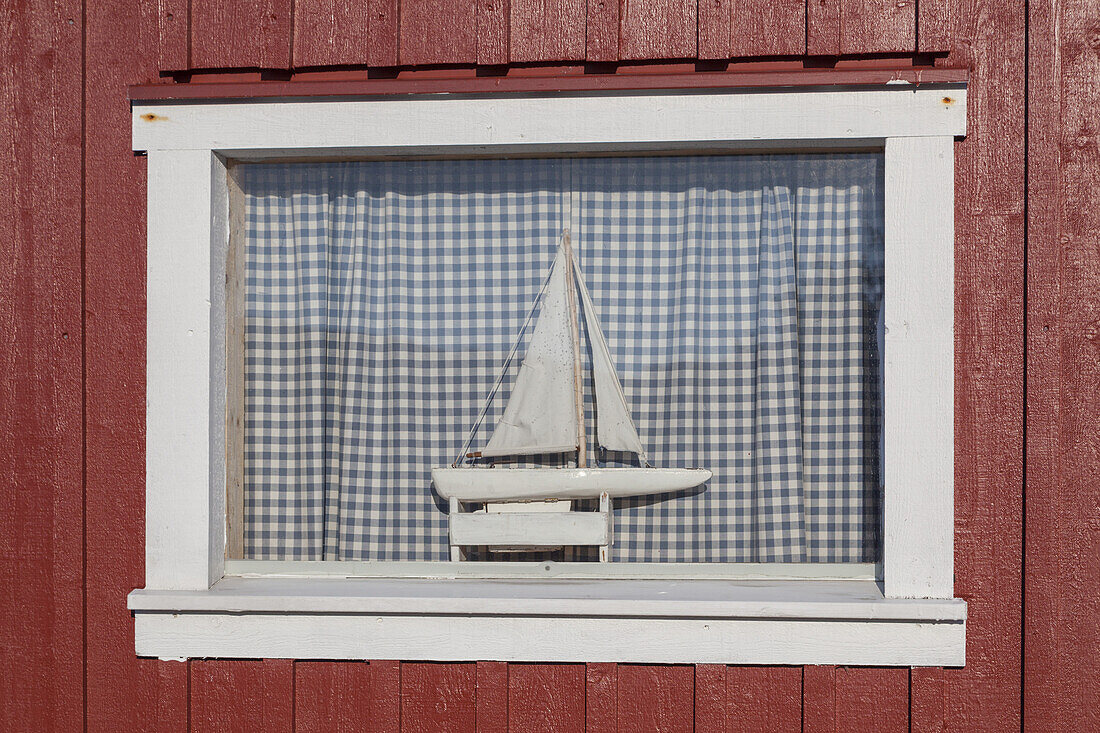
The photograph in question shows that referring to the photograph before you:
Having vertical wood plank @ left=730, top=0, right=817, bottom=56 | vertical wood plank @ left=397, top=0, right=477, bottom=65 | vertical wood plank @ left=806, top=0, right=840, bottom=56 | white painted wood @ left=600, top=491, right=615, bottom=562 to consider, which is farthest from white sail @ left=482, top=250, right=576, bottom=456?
vertical wood plank @ left=806, top=0, right=840, bottom=56

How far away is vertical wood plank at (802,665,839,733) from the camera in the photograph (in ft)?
7.11

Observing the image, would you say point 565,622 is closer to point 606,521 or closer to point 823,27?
point 606,521

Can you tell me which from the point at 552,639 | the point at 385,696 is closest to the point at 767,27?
the point at 552,639

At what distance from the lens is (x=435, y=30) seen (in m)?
2.24

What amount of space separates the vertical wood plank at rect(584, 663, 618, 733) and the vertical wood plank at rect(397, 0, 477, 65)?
1705 millimetres

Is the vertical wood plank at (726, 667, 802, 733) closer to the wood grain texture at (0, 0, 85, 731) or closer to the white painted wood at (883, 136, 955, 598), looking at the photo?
the white painted wood at (883, 136, 955, 598)

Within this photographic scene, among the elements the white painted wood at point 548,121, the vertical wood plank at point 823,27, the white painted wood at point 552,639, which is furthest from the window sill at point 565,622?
the vertical wood plank at point 823,27

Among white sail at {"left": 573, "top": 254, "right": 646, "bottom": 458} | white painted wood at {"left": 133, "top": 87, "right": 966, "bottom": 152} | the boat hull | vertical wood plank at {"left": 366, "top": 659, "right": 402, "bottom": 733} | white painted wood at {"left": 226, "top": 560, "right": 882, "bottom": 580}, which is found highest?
white painted wood at {"left": 133, "top": 87, "right": 966, "bottom": 152}

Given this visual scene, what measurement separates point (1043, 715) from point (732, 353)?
1.25 meters

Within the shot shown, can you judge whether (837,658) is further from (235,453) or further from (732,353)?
(235,453)

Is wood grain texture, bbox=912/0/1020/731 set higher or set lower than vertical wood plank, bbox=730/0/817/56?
lower

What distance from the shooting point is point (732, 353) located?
7.61ft

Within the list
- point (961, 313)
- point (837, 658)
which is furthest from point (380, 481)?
point (961, 313)

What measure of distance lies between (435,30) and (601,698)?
1884 mm
